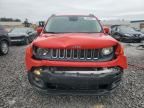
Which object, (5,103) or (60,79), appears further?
(5,103)

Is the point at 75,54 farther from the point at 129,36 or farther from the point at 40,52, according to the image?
the point at 129,36

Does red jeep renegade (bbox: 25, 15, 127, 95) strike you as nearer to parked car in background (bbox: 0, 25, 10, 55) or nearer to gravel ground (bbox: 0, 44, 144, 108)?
gravel ground (bbox: 0, 44, 144, 108)

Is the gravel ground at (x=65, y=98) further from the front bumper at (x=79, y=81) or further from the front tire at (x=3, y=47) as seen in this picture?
the front tire at (x=3, y=47)

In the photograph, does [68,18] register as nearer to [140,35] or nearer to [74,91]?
[74,91]

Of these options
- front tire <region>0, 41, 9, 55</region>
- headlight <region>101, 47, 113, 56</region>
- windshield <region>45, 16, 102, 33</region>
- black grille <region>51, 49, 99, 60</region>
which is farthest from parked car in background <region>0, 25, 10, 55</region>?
headlight <region>101, 47, 113, 56</region>

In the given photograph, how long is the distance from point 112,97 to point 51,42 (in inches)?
67.0

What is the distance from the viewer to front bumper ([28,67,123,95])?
4.23 metres

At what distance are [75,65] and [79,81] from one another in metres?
0.28

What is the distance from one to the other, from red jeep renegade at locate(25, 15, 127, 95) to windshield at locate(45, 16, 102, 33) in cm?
130

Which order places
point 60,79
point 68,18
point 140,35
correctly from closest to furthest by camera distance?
point 60,79 < point 68,18 < point 140,35

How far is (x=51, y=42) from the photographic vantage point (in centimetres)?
443

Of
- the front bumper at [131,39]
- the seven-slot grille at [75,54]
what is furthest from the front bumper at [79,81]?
the front bumper at [131,39]

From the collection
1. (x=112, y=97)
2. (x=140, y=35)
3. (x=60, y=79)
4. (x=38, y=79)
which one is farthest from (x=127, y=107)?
(x=140, y=35)

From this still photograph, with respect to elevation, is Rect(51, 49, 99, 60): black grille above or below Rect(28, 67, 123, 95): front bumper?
above
